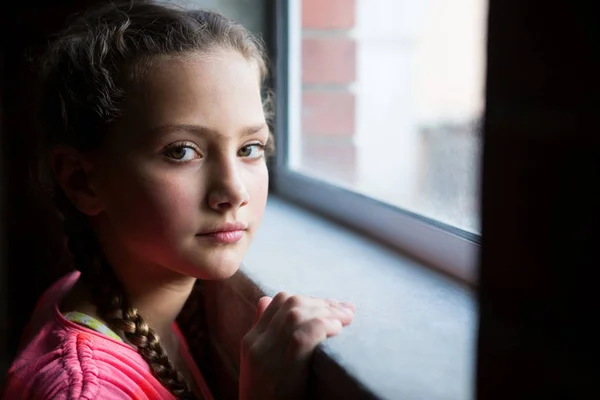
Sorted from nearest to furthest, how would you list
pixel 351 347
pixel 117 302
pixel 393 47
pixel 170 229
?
pixel 351 347
pixel 170 229
pixel 117 302
pixel 393 47

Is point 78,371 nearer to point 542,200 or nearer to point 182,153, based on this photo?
point 182,153

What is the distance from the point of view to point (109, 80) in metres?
0.86

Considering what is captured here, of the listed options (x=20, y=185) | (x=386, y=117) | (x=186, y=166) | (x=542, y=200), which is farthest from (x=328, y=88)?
(x=542, y=200)

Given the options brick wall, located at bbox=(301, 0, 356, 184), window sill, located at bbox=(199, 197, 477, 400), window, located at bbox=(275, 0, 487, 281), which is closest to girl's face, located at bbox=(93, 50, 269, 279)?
window sill, located at bbox=(199, 197, 477, 400)

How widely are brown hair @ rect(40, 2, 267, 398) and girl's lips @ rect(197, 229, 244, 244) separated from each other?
20 centimetres

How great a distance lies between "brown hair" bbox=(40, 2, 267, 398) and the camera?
2.85ft

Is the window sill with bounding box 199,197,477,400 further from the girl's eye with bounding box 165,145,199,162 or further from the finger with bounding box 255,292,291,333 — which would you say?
the girl's eye with bounding box 165,145,199,162

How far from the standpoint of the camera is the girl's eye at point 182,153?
0.83 metres

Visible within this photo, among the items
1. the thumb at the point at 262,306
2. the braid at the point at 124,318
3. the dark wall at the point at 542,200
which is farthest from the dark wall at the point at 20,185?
the dark wall at the point at 542,200

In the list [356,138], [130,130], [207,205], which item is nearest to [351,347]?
[207,205]

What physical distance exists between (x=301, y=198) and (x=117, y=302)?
63 cm

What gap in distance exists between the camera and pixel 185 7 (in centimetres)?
100

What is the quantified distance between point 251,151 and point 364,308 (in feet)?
0.92

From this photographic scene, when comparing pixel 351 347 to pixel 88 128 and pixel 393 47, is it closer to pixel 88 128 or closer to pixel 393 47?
pixel 88 128
